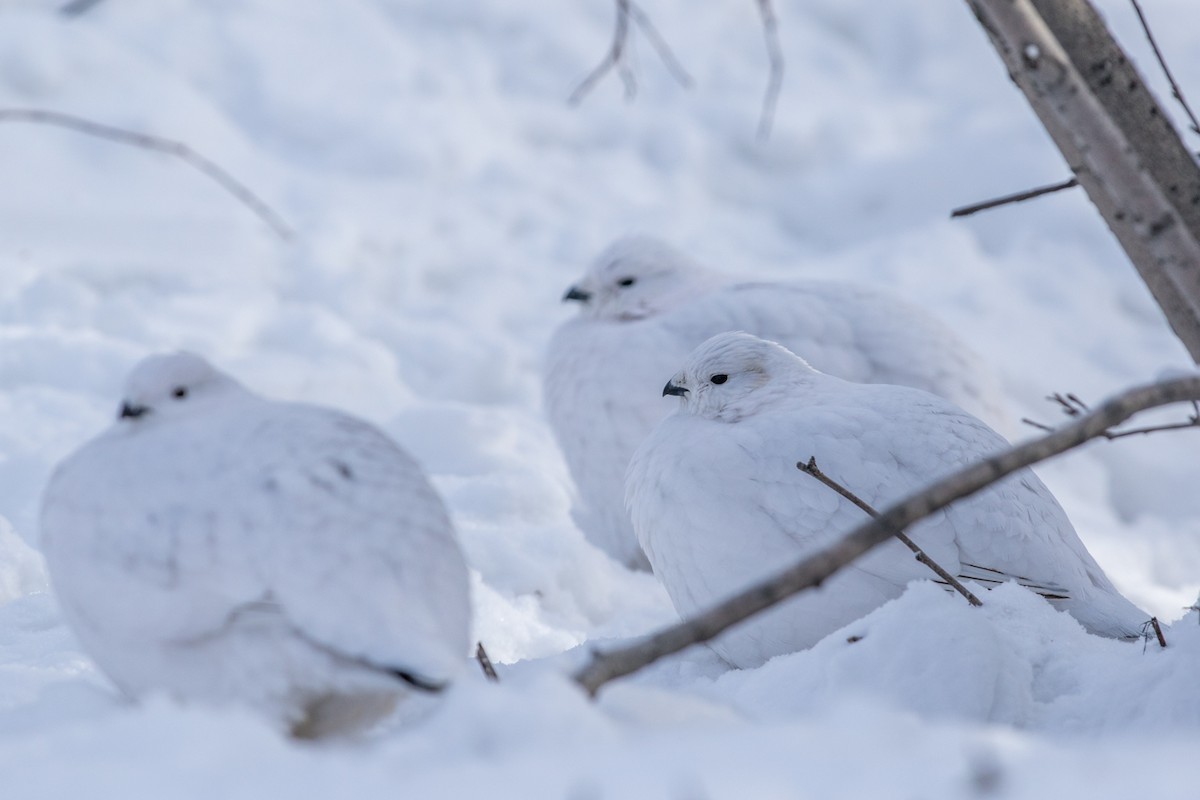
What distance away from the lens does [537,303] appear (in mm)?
6520

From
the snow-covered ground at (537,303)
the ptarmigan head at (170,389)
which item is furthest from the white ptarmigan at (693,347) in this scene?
the ptarmigan head at (170,389)

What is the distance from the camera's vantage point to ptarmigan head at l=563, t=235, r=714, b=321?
492cm

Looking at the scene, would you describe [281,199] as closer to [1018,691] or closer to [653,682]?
[653,682]

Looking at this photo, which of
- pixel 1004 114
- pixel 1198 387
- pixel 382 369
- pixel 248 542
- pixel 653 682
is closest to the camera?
pixel 1198 387

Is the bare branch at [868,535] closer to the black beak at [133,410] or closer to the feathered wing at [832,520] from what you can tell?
the black beak at [133,410]

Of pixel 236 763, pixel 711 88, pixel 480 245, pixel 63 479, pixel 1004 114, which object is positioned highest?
pixel 63 479

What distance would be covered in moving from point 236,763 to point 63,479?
0.87 m

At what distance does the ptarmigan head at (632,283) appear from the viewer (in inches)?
194

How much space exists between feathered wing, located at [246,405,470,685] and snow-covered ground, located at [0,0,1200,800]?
175 mm

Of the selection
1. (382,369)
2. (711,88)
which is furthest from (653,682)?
(711,88)

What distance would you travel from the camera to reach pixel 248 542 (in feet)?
6.03

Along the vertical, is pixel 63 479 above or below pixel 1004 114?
above

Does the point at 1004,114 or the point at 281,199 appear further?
Result: the point at 1004,114

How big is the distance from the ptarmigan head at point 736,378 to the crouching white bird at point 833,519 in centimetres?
10
